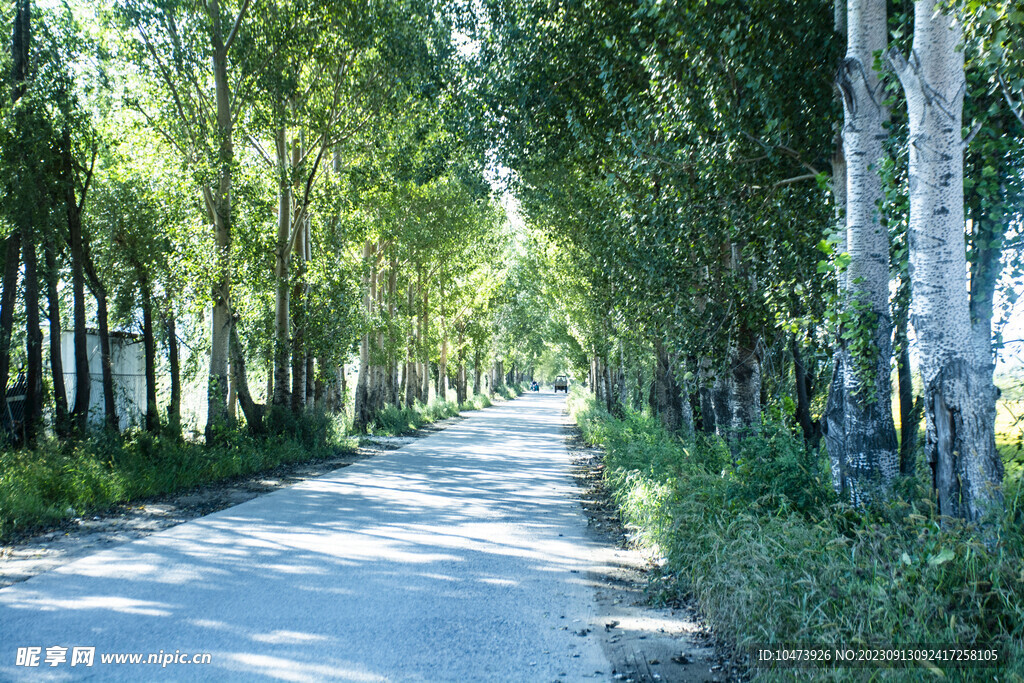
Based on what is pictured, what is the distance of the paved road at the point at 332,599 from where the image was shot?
4414 millimetres

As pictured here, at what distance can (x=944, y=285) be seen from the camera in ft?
16.4

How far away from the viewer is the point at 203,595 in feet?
18.6

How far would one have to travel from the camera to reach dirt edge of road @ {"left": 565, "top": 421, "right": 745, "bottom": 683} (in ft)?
Answer: 14.6

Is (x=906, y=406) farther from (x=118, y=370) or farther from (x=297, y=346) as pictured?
(x=118, y=370)

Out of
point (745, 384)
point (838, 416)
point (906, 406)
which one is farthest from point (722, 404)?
point (838, 416)

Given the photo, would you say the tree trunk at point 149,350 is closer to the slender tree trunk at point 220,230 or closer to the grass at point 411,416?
the slender tree trunk at point 220,230

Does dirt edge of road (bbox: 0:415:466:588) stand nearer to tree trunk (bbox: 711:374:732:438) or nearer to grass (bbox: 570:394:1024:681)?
grass (bbox: 570:394:1024:681)

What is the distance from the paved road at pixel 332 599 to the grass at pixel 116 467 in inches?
67.4

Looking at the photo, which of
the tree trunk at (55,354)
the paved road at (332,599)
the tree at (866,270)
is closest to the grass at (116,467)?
the tree trunk at (55,354)

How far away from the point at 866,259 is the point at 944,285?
0.99 m

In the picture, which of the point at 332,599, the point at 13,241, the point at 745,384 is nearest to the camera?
the point at 332,599

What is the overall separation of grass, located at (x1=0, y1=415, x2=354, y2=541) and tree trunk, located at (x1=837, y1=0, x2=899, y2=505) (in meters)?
8.62

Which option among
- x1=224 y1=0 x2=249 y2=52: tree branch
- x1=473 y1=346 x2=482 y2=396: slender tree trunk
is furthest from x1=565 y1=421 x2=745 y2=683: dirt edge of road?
x1=473 y1=346 x2=482 y2=396: slender tree trunk

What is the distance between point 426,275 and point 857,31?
1116 inches
